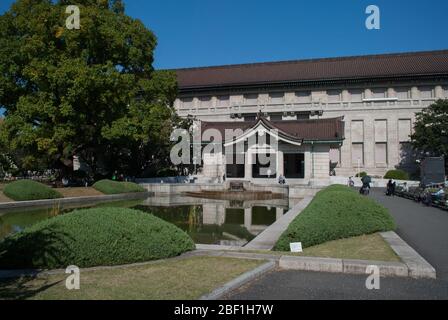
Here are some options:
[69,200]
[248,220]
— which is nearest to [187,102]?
[69,200]

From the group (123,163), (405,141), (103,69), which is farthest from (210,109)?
(103,69)

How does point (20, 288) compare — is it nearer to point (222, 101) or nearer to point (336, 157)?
point (336, 157)

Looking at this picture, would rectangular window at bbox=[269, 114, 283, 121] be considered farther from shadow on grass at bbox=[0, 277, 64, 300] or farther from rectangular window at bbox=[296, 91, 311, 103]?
shadow on grass at bbox=[0, 277, 64, 300]

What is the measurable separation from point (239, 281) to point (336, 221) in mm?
5031

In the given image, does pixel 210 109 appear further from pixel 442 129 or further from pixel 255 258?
pixel 255 258

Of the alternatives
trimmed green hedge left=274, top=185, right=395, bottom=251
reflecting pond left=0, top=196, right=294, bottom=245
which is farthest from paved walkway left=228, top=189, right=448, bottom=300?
reflecting pond left=0, top=196, right=294, bottom=245

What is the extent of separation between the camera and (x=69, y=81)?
92.1 ft

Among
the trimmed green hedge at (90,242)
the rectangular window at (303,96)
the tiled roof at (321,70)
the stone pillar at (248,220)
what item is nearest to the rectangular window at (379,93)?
the tiled roof at (321,70)

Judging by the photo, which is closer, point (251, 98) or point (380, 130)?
point (380, 130)

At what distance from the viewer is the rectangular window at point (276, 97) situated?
197ft

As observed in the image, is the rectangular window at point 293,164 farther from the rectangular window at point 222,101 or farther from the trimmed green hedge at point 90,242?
the trimmed green hedge at point 90,242

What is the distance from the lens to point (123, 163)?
144 ft

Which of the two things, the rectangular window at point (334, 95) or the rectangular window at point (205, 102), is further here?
the rectangular window at point (205, 102)
